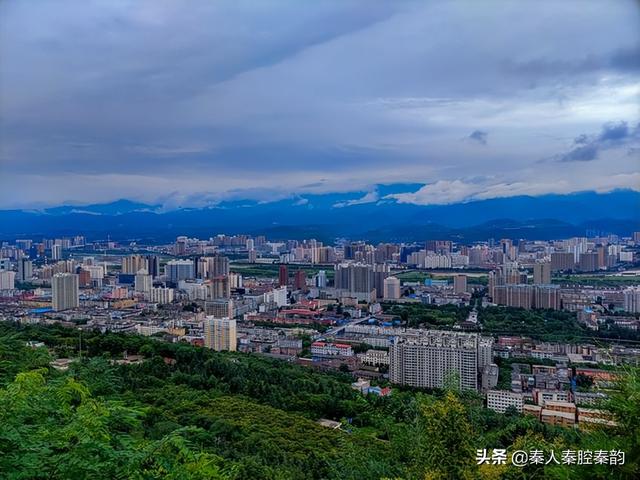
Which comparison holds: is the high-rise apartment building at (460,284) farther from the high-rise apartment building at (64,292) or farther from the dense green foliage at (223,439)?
the dense green foliage at (223,439)

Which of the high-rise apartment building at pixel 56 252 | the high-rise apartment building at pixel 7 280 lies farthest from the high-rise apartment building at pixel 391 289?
the high-rise apartment building at pixel 56 252

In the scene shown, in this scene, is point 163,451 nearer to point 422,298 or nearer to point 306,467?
point 306,467

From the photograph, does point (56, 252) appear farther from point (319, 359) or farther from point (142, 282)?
point (319, 359)

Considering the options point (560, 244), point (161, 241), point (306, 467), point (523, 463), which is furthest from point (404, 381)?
point (161, 241)

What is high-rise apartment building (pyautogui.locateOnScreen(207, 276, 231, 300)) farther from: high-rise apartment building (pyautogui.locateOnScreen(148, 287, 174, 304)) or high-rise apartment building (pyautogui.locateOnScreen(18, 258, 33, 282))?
high-rise apartment building (pyautogui.locateOnScreen(18, 258, 33, 282))

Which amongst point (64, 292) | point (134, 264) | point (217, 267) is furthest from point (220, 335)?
point (134, 264)
